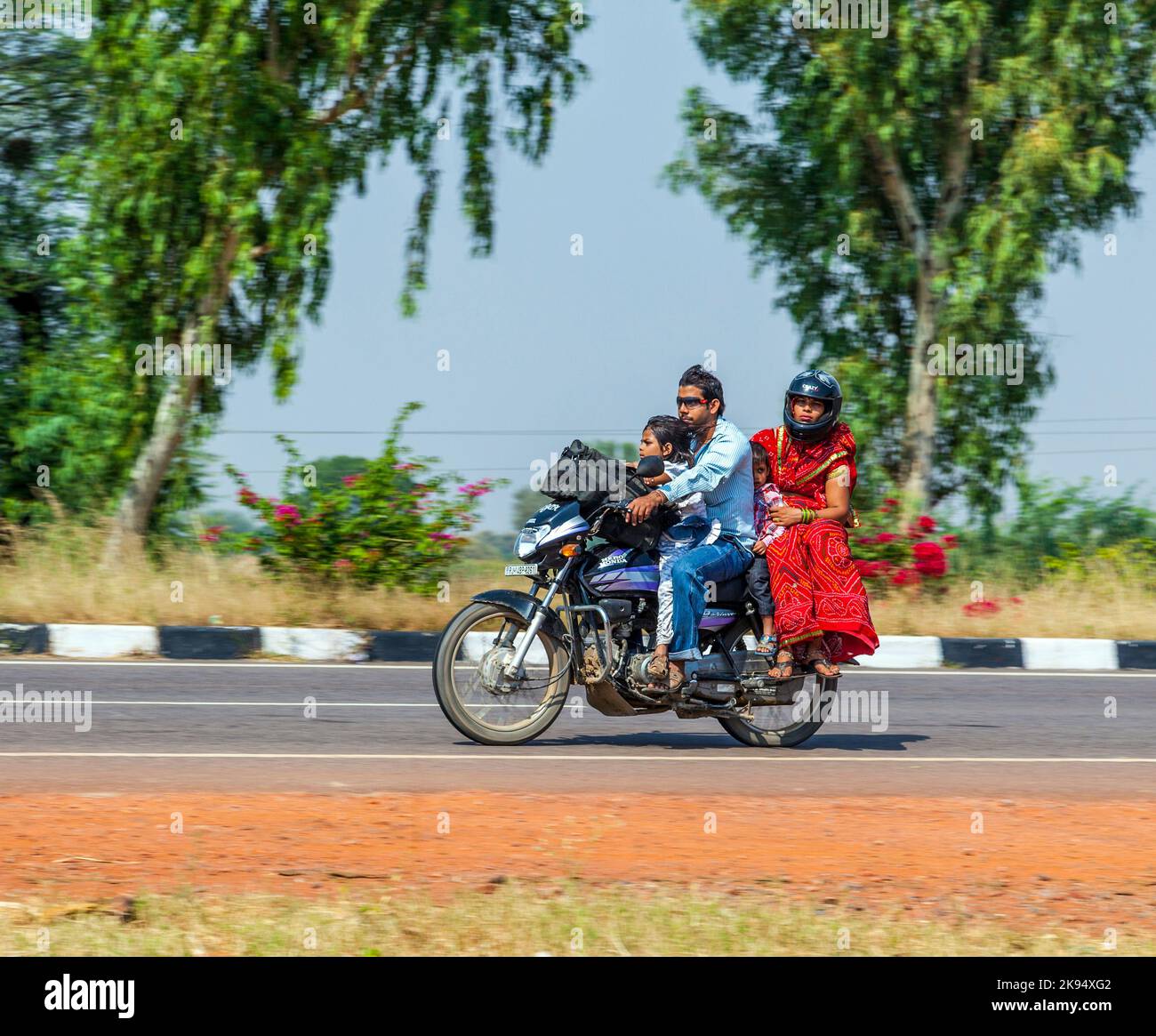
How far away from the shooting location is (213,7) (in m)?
14.0

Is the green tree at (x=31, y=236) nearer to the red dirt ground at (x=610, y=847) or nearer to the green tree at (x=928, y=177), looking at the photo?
the green tree at (x=928, y=177)

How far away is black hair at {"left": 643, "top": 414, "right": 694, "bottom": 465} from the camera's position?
7.72 m

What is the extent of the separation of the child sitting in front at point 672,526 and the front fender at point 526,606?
0.49 metres

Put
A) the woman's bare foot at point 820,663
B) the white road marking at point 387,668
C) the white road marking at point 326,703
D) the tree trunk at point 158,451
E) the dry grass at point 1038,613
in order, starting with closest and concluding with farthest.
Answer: the woman's bare foot at point 820,663 → the white road marking at point 326,703 → the white road marking at point 387,668 → the dry grass at point 1038,613 → the tree trunk at point 158,451

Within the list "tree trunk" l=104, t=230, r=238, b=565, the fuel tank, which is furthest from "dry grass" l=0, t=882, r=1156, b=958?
"tree trunk" l=104, t=230, r=238, b=565

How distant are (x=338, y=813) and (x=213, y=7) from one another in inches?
405

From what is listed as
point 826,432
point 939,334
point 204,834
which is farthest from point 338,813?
point 939,334

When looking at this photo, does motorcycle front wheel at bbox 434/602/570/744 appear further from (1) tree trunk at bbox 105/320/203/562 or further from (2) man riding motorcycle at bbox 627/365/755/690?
(1) tree trunk at bbox 105/320/203/562

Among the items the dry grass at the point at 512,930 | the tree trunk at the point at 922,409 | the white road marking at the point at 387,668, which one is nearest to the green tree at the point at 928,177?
the tree trunk at the point at 922,409

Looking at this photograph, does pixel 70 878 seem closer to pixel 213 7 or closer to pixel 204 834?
pixel 204 834

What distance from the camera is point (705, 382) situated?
25.6ft

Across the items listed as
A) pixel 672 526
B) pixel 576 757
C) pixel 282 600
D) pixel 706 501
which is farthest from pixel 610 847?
pixel 282 600

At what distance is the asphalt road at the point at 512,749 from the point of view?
687 centimetres

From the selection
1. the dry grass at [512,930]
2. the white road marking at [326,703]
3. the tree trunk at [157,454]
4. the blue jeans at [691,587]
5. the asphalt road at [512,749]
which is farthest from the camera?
the tree trunk at [157,454]
